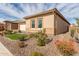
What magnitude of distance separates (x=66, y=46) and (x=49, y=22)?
0.36 meters

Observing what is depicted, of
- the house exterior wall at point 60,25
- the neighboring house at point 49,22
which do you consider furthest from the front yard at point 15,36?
the house exterior wall at point 60,25

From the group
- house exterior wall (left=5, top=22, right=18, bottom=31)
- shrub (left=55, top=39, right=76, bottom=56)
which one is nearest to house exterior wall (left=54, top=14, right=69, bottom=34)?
shrub (left=55, top=39, right=76, bottom=56)

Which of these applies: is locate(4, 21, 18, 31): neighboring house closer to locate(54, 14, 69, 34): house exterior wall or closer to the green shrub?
the green shrub

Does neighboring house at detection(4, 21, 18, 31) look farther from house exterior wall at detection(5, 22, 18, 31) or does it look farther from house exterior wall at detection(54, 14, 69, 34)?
house exterior wall at detection(54, 14, 69, 34)

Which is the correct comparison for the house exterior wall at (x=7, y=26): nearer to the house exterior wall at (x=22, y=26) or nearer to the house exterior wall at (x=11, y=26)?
the house exterior wall at (x=11, y=26)

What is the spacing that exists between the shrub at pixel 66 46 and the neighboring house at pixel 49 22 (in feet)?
0.41

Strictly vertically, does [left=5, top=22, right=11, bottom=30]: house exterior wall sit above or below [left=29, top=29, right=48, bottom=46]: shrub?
above

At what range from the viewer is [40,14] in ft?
6.67

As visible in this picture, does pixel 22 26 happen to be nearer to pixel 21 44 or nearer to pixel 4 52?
pixel 21 44

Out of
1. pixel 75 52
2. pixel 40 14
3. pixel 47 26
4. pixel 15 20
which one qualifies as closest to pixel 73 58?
pixel 75 52

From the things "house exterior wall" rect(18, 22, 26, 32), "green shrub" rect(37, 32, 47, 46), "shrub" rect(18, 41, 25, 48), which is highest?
"house exterior wall" rect(18, 22, 26, 32)

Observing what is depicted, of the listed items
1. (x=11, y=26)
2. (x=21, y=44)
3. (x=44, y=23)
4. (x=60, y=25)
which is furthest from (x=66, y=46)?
(x=11, y=26)

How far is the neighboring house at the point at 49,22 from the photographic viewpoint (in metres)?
2.02

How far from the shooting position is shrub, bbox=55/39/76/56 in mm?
1981
